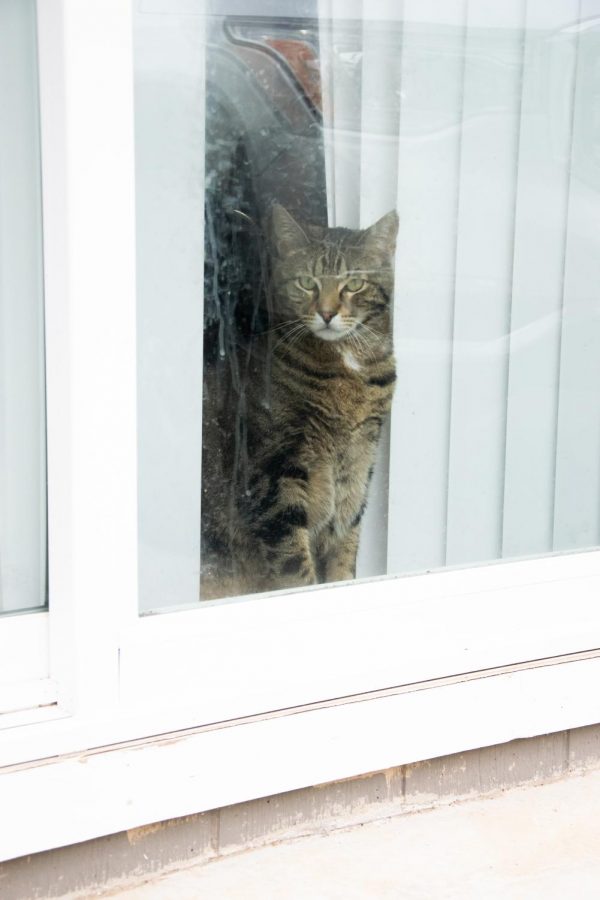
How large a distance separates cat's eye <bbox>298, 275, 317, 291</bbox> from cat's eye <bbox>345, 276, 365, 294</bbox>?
0.28ft

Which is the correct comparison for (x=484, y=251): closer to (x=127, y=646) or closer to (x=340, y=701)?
(x=340, y=701)

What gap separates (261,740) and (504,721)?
43cm

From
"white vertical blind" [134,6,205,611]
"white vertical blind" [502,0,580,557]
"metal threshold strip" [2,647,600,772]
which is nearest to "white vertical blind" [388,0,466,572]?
"white vertical blind" [502,0,580,557]

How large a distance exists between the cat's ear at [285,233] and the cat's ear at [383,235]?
0.13m

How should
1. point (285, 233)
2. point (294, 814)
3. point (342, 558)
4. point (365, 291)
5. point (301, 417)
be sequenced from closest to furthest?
point (294, 814), point (342, 558), point (285, 233), point (301, 417), point (365, 291)

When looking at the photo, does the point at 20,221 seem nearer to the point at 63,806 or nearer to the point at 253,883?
the point at 63,806

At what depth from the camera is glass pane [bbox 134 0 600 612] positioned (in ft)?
4.88

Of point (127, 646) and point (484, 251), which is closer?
point (127, 646)

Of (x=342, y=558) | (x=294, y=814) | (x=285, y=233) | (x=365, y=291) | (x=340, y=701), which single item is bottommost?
(x=294, y=814)

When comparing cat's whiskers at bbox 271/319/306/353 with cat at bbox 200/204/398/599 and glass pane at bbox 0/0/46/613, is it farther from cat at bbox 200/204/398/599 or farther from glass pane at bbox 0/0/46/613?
glass pane at bbox 0/0/46/613

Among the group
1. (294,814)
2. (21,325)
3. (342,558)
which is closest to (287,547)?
(342,558)

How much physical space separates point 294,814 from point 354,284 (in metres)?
1.14

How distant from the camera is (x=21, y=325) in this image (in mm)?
1246

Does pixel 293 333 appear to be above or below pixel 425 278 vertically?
below
